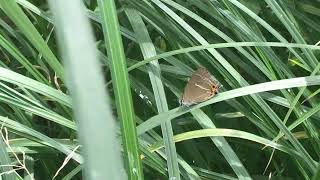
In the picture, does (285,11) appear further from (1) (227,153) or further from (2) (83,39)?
(2) (83,39)

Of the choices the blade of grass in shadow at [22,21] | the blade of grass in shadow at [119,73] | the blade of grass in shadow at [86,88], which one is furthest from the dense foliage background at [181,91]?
the blade of grass in shadow at [86,88]

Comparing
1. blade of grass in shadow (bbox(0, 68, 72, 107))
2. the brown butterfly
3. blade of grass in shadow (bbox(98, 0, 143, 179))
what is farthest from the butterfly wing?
blade of grass in shadow (bbox(98, 0, 143, 179))

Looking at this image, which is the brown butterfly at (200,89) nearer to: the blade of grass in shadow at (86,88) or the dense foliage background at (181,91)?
the dense foliage background at (181,91)

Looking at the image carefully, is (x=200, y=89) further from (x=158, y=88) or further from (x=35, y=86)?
(x=35, y=86)

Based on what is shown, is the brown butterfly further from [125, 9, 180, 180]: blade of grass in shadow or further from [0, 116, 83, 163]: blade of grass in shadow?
[0, 116, 83, 163]: blade of grass in shadow

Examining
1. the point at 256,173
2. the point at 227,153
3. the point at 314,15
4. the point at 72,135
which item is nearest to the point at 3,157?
the point at 72,135
